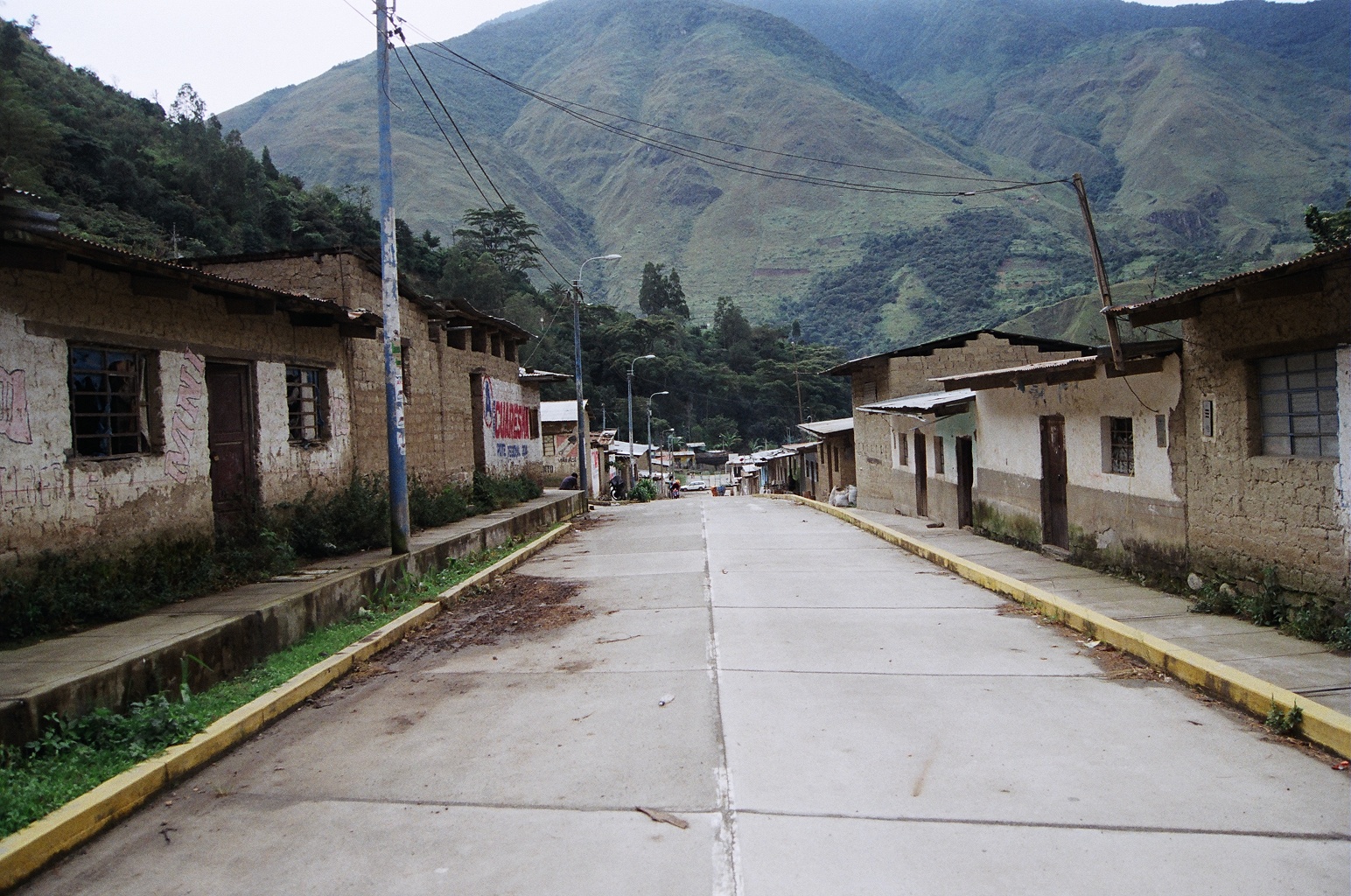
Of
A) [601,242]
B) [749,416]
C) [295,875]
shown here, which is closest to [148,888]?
[295,875]

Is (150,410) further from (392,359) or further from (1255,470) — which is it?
(1255,470)

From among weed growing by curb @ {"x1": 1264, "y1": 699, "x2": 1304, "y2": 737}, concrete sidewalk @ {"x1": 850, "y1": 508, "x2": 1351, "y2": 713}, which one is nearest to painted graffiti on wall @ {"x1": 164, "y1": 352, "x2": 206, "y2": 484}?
concrete sidewalk @ {"x1": 850, "y1": 508, "x2": 1351, "y2": 713}

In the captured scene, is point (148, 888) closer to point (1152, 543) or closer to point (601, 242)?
point (1152, 543)

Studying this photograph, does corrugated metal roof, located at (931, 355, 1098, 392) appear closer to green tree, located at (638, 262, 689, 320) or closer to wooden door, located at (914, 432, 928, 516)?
wooden door, located at (914, 432, 928, 516)

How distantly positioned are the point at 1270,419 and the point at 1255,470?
469mm

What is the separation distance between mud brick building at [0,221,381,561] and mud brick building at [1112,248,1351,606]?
31.9ft

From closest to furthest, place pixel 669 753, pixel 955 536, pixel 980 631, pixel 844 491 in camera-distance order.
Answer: pixel 669 753 < pixel 980 631 < pixel 955 536 < pixel 844 491

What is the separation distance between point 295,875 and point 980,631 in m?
6.67

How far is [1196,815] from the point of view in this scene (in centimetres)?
452

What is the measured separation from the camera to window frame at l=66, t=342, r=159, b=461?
27.8 ft

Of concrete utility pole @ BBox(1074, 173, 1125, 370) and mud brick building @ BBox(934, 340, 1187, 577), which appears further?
mud brick building @ BBox(934, 340, 1187, 577)

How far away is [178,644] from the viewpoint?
6.80 metres

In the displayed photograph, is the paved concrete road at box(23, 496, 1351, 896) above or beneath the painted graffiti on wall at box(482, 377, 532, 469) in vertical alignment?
beneath

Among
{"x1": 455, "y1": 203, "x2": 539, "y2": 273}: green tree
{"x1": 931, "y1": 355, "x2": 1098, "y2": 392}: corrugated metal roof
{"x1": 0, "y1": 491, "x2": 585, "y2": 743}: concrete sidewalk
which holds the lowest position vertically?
{"x1": 0, "y1": 491, "x2": 585, "y2": 743}: concrete sidewalk
